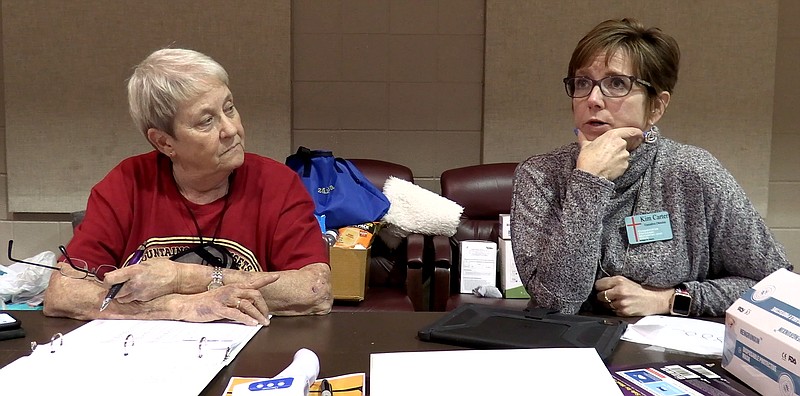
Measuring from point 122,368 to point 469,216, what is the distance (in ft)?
8.21

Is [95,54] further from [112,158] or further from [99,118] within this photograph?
[112,158]

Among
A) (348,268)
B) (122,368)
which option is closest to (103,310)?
(122,368)

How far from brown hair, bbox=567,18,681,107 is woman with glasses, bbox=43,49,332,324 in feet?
2.92

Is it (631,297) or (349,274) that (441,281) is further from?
(631,297)

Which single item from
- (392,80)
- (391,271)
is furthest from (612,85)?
(392,80)

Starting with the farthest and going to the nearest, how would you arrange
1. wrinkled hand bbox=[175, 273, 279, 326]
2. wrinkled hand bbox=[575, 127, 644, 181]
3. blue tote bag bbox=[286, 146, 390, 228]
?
blue tote bag bbox=[286, 146, 390, 228] < wrinkled hand bbox=[575, 127, 644, 181] < wrinkled hand bbox=[175, 273, 279, 326]

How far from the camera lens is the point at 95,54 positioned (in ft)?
12.0

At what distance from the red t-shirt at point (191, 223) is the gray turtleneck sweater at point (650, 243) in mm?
575

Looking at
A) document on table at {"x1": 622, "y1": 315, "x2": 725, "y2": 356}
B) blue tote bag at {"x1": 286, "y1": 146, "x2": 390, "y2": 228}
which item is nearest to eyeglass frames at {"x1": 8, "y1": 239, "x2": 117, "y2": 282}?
document on table at {"x1": 622, "y1": 315, "x2": 725, "y2": 356}

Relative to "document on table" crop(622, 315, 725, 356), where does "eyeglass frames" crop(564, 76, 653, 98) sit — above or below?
above

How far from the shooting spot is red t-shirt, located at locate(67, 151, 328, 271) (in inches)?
67.2

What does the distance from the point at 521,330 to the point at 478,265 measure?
1887 millimetres

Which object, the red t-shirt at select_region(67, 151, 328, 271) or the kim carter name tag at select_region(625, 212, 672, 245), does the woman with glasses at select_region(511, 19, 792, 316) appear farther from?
the red t-shirt at select_region(67, 151, 328, 271)

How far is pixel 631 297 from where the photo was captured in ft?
5.15
